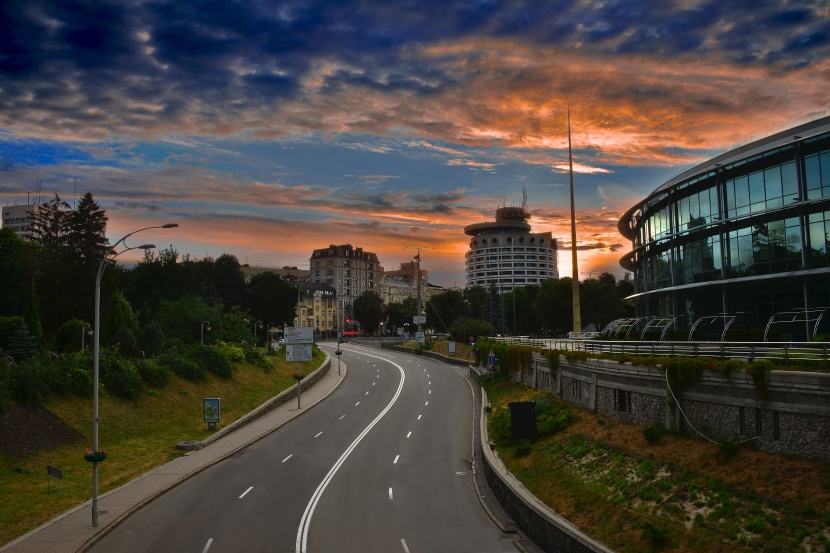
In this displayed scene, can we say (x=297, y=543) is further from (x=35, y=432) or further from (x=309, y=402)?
(x=309, y=402)

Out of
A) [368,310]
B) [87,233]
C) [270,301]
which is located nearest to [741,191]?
[87,233]

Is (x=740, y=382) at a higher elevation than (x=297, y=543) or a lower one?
higher

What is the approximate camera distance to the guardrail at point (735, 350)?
2030 cm

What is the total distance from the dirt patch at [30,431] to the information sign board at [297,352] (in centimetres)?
2412

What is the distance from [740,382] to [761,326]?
26.4 m

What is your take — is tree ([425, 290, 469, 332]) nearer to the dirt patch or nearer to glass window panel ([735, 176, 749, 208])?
glass window panel ([735, 176, 749, 208])

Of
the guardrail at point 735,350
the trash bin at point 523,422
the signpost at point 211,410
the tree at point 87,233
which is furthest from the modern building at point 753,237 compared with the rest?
the tree at point 87,233

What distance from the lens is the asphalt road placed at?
23109 millimetres

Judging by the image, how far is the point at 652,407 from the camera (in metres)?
27.2

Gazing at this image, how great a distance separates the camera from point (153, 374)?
4706 centimetres

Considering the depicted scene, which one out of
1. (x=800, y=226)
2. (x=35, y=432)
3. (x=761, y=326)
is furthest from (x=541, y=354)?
(x=35, y=432)

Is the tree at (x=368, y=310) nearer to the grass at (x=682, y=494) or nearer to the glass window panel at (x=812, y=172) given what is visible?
the glass window panel at (x=812, y=172)

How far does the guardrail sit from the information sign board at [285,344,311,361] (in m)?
28.2

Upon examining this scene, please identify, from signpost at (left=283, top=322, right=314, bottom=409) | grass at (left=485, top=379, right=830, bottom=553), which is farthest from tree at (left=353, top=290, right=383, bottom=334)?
grass at (left=485, top=379, right=830, bottom=553)
